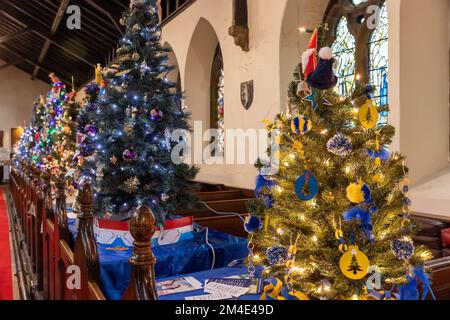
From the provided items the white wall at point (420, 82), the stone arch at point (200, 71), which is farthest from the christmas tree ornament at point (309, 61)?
the stone arch at point (200, 71)

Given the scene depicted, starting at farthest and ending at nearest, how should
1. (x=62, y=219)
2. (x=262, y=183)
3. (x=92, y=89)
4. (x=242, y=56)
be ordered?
1. (x=242, y=56)
2. (x=92, y=89)
3. (x=62, y=219)
4. (x=262, y=183)

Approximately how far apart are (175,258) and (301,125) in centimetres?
116

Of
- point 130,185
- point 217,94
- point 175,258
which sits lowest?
point 175,258

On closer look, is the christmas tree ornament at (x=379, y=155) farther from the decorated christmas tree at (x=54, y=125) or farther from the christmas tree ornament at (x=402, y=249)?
the decorated christmas tree at (x=54, y=125)

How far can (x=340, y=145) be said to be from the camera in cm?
117

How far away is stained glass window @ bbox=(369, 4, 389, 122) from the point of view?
338cm

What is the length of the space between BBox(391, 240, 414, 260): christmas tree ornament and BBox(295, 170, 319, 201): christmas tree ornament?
0.88 feet

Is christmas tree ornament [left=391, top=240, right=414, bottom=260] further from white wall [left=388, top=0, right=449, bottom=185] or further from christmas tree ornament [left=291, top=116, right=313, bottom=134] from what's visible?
white wall [left=388, top=0, right=449, bottom=185]

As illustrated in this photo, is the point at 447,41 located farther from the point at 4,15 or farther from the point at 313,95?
the point at 4,15

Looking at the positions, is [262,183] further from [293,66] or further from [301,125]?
[293,66]

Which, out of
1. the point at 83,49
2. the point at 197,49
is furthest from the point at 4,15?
the point at 197,49

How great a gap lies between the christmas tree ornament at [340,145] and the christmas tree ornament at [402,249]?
0.30 metres

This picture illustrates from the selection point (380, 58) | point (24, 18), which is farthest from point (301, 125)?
point (24, 18)

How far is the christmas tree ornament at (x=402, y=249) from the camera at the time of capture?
1115 mm
